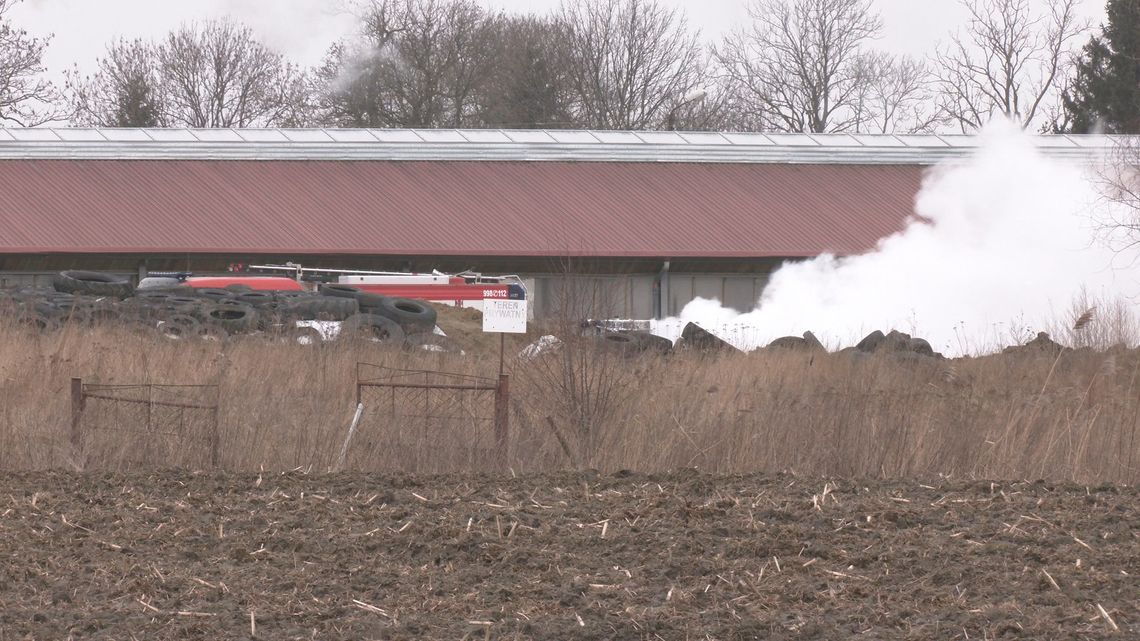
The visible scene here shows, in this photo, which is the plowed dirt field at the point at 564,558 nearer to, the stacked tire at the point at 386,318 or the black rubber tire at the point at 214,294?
the stacked tire at the point at 386,318

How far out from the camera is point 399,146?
3744 cm

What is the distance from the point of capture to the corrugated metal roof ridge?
3638 centimetres

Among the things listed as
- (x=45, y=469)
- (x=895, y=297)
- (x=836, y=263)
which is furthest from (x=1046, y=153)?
(x=45, y=469)

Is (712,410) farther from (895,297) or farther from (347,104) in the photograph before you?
(347,104)

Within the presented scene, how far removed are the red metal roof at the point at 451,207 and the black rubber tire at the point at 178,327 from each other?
10.9 meters

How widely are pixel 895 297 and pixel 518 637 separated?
69.4ft

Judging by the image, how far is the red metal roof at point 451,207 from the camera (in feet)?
106

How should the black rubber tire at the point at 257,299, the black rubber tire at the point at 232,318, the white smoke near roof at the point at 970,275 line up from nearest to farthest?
the black rubber tire at the point at 232,318 → the black rubber tire at the point at 257,299 → the white smoke near roof at the point at 970,275

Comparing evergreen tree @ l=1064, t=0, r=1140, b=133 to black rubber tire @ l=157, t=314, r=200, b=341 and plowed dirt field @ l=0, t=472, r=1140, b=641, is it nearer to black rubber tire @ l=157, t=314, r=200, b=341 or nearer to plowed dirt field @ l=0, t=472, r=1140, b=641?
black rubber tire @ l=157, t=314, r=200, b=341

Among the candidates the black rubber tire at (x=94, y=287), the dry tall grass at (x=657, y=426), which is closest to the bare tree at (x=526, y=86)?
the black rubber tire at (x=94, y=287)

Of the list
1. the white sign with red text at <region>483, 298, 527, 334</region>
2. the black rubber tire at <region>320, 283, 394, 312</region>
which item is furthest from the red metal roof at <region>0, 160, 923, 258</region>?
the white sign with red text at <region>483, 298, 527, 334</region>

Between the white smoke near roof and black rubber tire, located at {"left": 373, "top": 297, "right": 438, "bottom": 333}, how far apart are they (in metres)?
4.95

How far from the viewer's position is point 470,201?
35.0m

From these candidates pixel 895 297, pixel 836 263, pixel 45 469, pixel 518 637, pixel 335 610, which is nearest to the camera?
pixel 518 637
